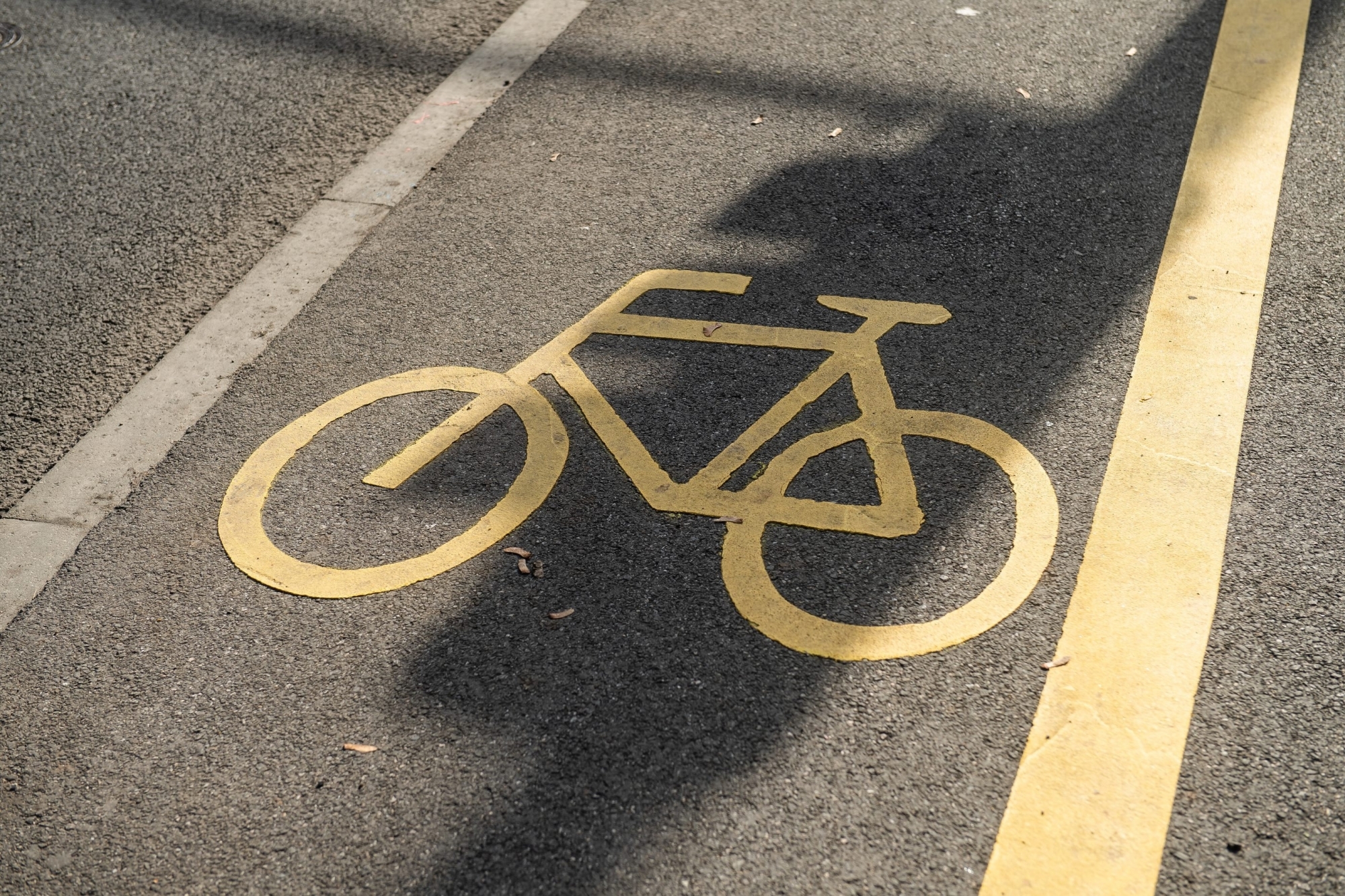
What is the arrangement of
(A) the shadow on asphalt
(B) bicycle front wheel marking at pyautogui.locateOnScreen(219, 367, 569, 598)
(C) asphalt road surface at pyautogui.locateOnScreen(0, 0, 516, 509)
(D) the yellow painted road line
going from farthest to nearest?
(C) asphalt road surface at pyautogui.locateOnScreen(0, 0, 516, 509) < (B) bicycle front wheel marking at pyautogui.locateOnScreen(219, 367, 569, 598) < (A) the shadow on asphalt < (D) the yellow painted road line

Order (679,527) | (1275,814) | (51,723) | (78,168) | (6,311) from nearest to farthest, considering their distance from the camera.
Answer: (1275,814) → (51,723) → (679,527) → (6,311) → (78,168)

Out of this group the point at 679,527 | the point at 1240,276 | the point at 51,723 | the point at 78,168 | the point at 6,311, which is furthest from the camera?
the point at 78,168

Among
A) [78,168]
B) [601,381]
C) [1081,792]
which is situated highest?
[78,168]

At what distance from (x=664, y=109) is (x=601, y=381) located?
6.43 ft

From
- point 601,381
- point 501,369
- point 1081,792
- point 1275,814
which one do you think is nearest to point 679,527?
point 601,381

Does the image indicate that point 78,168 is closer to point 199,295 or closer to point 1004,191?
point 199,295

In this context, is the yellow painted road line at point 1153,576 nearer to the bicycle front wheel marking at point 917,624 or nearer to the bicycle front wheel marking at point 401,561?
the bicycle front wheel marking at point 917,624

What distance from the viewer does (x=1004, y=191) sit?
422 centimetres

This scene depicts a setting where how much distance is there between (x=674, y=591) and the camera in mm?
2756

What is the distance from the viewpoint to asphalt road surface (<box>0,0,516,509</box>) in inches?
149

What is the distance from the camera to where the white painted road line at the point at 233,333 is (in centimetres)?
314

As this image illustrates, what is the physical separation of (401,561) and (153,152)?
293cm

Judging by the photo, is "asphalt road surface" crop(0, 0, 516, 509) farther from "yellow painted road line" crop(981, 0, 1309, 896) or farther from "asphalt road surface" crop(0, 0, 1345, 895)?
"yellow painted road line" crop(981, 0, 1309, 896)

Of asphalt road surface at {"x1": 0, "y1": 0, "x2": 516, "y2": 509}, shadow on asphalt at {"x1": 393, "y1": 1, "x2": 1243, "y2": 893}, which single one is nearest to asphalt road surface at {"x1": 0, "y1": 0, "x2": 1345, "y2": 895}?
shadow on asphalt at {"x1": 393, "y1": 1, "x2": 1243, "y2": 893}
